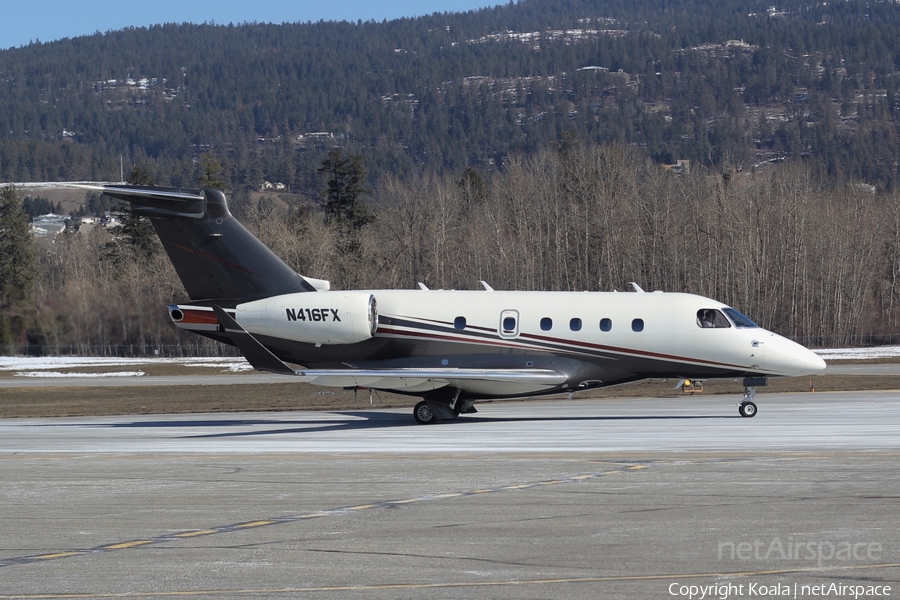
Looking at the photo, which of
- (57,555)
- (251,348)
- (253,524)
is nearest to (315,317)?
(251,348)

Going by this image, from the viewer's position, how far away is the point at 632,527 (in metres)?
11.8

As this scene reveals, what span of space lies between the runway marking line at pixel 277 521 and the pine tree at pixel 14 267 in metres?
55.7

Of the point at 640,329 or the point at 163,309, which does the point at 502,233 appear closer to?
the point at 163,309

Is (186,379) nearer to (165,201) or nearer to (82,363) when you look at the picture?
(82,363)

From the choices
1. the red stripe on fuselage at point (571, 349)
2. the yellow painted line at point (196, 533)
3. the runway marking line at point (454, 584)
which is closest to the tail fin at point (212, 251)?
the red stripe on fuselage at point (571, 349)

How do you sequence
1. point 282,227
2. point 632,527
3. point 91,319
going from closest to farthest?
point 632,527 < point 91,319 < point 282,227

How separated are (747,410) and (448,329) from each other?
7.12m

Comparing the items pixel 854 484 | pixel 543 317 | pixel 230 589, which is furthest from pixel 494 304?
pixel 230 589

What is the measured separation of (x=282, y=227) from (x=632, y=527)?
69266mm

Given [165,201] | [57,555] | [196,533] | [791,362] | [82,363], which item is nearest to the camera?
[57,555]

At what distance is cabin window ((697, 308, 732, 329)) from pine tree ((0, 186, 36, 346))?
49506 mm

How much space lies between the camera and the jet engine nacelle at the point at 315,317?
1002 inches

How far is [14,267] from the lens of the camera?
85.9 meters

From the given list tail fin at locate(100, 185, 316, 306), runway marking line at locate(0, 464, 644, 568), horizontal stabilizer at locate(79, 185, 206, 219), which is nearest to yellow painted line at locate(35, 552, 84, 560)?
runway marking line at locate(0, 464, 644, 568)
